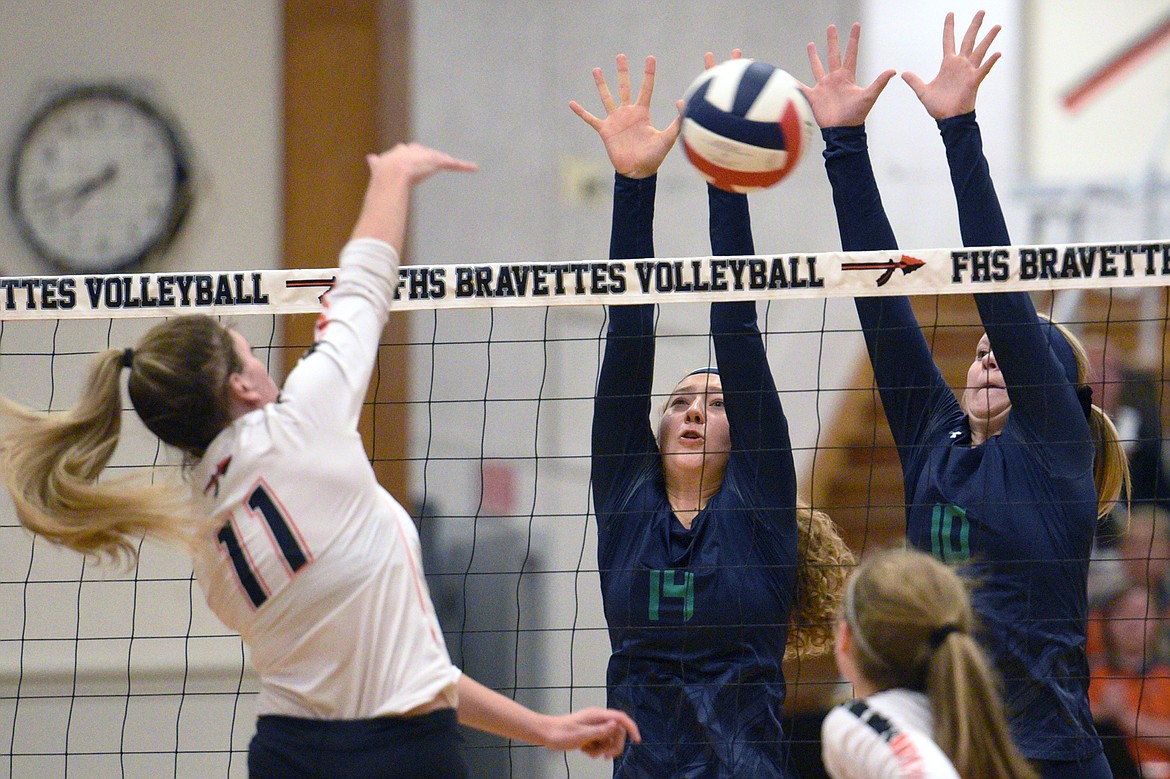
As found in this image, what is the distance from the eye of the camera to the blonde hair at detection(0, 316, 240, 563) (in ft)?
7.23

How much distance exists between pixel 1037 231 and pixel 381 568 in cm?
629

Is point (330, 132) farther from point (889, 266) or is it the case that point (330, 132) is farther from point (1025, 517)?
point (1025, 517)

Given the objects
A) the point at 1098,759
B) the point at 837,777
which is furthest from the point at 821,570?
the point at 837,777

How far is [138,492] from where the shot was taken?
2.25m

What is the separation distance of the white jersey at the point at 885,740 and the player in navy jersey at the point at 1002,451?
964 mm

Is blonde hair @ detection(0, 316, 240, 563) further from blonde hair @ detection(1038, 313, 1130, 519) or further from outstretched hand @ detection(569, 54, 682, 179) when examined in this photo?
blonde hair @ detection(1038, 313, 1130, 519)

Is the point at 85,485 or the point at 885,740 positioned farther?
the point at 85,485

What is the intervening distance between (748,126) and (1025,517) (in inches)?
41.4

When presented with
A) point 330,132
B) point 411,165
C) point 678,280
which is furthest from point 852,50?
point 330,132

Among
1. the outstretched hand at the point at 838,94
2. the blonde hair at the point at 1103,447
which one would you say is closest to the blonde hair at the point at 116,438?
the outstretched hand at the point at 838,94

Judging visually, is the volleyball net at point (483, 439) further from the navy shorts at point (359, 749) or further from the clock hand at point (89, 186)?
the navy shorts at point (359, 749)

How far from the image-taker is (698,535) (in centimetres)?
313

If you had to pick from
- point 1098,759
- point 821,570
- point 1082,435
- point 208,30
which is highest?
point 208,30

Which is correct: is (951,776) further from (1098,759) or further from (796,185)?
(796,185)
